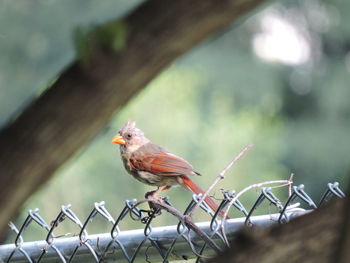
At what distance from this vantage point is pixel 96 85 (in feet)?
3.74

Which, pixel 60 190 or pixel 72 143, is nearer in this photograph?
pixel 72 143

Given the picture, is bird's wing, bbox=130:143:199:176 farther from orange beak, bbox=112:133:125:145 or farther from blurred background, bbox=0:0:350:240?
blurred background, bbox=0:0:350:240

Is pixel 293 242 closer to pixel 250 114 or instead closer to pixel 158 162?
pixel 158 162

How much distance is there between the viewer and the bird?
455cm

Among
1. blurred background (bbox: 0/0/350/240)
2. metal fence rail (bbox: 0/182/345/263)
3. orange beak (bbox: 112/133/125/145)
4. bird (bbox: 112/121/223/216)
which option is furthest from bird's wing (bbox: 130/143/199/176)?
blurred background (bbox: 0/0/350/240)

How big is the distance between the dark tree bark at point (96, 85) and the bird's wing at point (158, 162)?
3.30 meters

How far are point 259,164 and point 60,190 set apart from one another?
361 centimetres

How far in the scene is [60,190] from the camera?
9.74 meters

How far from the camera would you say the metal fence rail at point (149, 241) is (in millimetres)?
2383

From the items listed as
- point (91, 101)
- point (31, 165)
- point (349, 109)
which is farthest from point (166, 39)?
point (349, 109)

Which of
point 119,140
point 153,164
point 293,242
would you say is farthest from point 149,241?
point 119,140

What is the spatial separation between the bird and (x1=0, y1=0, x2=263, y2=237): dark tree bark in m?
3.02

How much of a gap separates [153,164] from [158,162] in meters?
0.03

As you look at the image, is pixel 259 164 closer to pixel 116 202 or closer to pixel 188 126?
pixel 188 126
